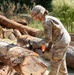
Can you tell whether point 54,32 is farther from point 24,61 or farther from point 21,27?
point 21,27

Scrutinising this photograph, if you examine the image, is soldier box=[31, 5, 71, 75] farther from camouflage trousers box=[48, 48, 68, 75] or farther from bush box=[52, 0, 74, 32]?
bush box=[52, 0, 74, 32]

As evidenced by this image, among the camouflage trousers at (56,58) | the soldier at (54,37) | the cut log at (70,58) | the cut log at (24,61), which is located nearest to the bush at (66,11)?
the cut log at (70,58)

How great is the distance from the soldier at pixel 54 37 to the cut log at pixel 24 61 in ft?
0.92

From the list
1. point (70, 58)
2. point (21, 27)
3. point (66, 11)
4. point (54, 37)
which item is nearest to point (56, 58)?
point (54, 37)

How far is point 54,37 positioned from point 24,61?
70 cm

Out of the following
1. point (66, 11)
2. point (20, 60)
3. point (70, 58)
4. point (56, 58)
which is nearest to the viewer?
point (20, 60)

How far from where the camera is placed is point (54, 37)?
4934mm

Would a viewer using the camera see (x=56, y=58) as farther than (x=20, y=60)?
Yes

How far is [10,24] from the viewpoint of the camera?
1209 centimetres

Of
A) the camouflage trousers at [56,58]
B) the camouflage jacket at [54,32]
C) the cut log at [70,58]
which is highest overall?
the camouflage jacket at [54,32]

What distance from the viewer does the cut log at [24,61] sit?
476 cm

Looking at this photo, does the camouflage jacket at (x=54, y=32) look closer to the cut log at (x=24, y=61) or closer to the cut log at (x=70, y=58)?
the cut log at (x=24, y=61)

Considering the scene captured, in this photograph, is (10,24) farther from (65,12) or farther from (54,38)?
(54,38)

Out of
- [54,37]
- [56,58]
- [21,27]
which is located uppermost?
[54,37]
